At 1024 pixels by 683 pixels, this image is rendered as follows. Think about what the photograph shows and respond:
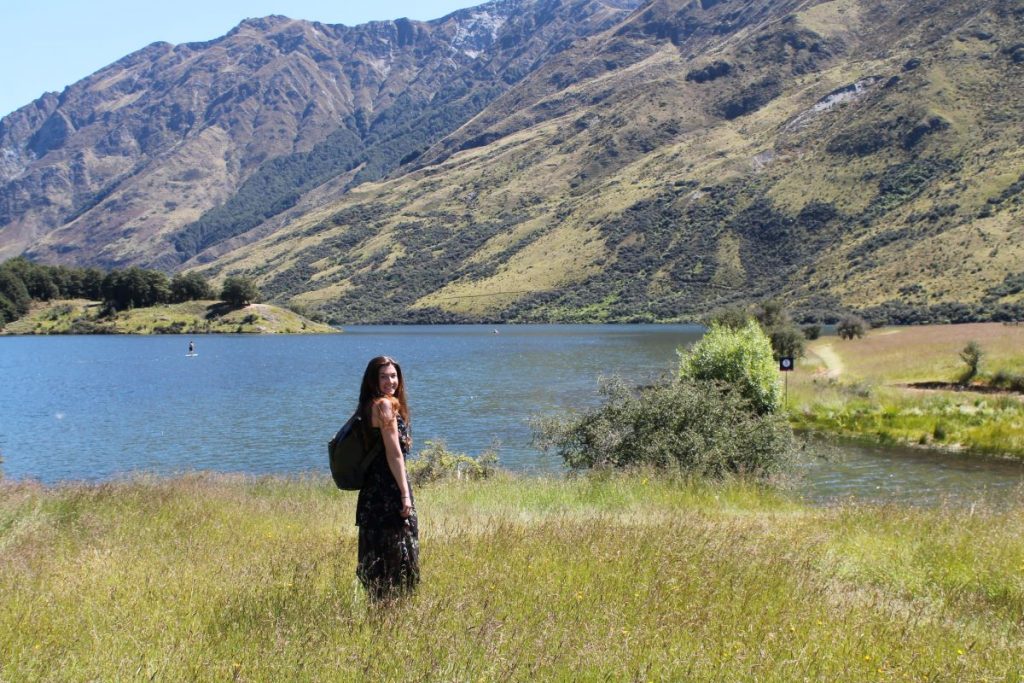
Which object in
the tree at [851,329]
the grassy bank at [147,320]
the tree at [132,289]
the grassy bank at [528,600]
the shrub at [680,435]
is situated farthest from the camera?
the tree at [132,289]

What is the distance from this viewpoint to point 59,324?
164m

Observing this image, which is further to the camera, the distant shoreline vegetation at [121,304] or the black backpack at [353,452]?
the distant shoreline vegetation at [121,304]

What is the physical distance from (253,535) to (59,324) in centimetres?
18135

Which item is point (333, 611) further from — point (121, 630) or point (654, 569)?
point (654, 569)

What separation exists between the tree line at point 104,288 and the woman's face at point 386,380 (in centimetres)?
17494

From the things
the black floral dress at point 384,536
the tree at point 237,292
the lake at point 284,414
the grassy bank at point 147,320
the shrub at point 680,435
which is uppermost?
the tree at point 237,292

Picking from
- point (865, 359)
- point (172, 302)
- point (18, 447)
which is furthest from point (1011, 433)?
point (172, 302)

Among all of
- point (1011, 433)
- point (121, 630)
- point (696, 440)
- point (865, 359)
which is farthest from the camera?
point (865, 359)

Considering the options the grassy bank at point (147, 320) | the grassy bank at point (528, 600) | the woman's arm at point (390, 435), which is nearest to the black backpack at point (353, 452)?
the woman's arm at point (390, 435)

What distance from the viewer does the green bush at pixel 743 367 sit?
32906 millimetres

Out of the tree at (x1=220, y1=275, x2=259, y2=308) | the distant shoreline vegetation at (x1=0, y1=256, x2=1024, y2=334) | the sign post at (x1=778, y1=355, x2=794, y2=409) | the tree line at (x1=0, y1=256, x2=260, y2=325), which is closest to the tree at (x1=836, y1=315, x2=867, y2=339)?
the sign post at (x1=778, y1=355, x2=794, y2=409)

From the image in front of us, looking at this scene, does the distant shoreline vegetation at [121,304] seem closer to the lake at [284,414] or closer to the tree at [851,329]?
the lake at [284,414]

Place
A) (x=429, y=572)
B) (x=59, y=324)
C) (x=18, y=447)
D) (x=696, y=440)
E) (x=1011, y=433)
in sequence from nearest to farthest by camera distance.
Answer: (x=429, y=572) → (x=696, y=440) → (x=1011, y=433) → (x=18, y=447) → (x=59, y=324)

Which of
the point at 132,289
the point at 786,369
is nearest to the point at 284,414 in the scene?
the point at 786,369
